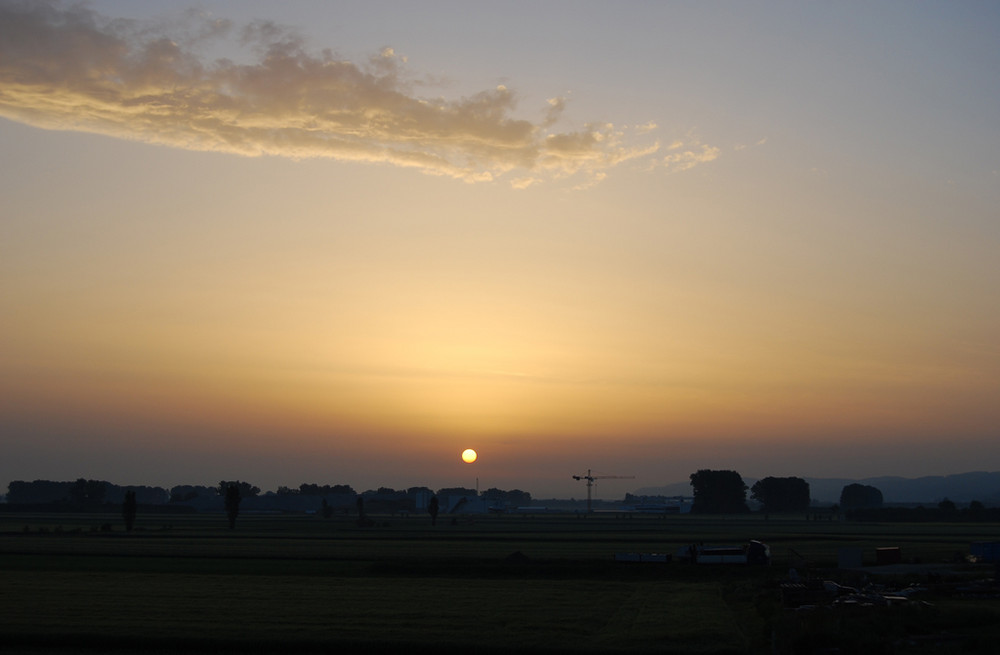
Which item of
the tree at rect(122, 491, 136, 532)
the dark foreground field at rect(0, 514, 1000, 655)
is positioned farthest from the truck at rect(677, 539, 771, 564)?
the tree at rect(122, 491, 136, 532)

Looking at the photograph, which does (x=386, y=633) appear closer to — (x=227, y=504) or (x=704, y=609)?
(x=704, y=609)

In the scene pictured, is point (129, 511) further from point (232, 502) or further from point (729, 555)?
point (729, 555)

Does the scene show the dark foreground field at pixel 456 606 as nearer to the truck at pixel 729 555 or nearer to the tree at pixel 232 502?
the truck at pixel 729 555

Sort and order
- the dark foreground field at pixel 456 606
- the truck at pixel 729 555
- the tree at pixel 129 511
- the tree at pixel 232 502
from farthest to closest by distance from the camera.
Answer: the tree at pixel 232 502
the tree at pixel 129 511
the truck at pixel 729 555
the dark foreground field at pixel 456 606

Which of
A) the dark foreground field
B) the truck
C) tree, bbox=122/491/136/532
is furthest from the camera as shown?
tree, bbox=122/491/136/532

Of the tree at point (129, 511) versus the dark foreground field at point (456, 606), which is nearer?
the dark foreground field at point (456, 606)

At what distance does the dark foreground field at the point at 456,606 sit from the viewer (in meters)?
29.0

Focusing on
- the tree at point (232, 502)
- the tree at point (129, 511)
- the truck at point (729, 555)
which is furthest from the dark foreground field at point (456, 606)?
the tree at point (232, 502)

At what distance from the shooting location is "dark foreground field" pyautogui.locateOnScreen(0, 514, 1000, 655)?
29.0 metres

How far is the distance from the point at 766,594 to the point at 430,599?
15.5 meters

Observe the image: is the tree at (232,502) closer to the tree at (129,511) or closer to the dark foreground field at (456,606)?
the tree at (129,511)

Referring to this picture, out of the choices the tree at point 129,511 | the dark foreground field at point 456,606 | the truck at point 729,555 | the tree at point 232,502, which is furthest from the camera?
the tree at point 232,502

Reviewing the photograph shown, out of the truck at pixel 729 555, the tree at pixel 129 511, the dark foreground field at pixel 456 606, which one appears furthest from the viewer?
the tree at pixel 129 511

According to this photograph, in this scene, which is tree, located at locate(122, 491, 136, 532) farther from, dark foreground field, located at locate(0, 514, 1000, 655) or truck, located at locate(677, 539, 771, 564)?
truck, located at locate(677, 539, 771, 564)
